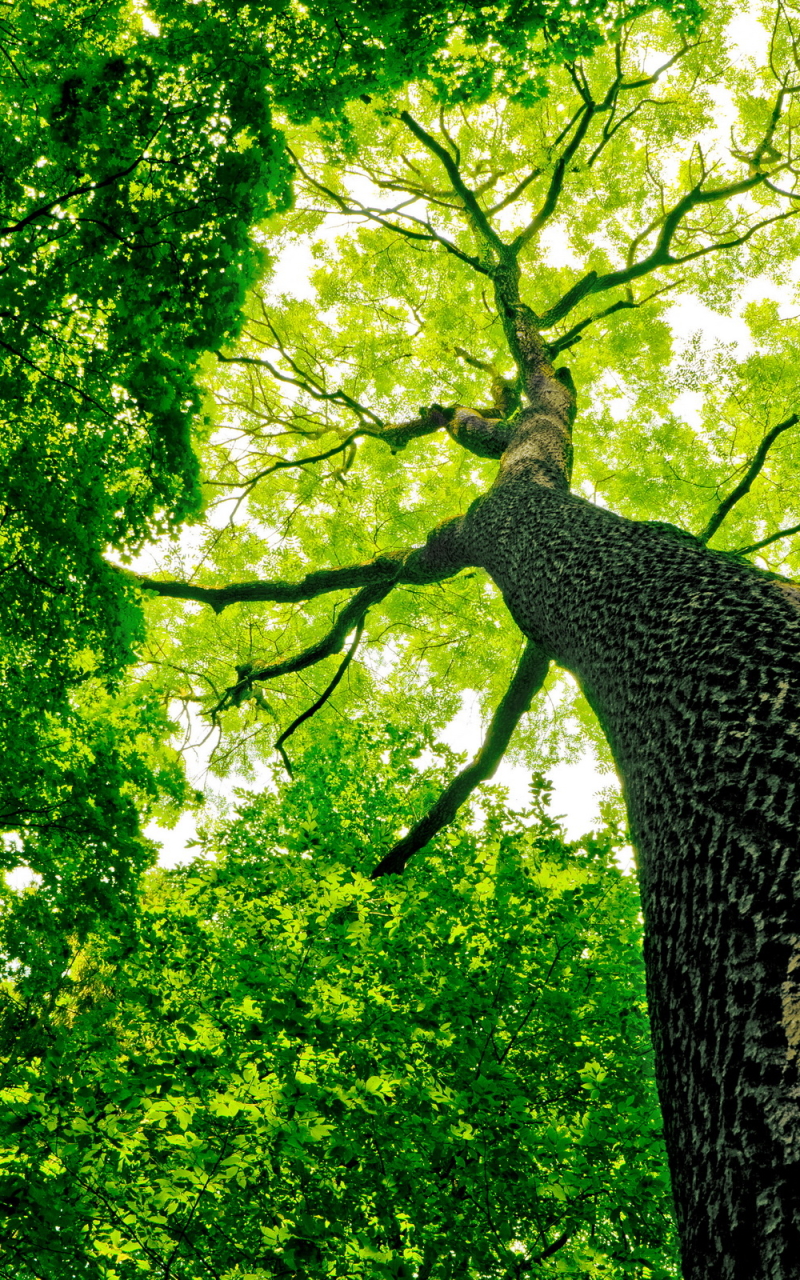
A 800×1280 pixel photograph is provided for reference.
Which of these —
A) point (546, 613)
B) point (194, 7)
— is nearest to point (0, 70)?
point (194, 7)

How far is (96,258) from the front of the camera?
11.7 ft

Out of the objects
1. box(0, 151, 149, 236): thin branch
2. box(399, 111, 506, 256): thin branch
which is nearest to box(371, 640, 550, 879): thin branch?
box(0, 151, 149, 236): thin branch

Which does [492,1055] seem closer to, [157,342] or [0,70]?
[157,342]

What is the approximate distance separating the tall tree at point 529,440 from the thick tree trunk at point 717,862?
0.08ft

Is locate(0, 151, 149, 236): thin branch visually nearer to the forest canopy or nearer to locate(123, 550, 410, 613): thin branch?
the forest canopy

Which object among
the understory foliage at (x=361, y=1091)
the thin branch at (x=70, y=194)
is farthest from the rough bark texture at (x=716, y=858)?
the thin branch at (x=70, y=194)

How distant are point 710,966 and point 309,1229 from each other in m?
3.25

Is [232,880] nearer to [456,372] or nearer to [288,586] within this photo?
[288,586]

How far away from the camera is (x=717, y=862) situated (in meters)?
1.62

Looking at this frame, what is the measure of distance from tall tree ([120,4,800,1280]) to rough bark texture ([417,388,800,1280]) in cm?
2

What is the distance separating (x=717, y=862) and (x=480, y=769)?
5073 mm

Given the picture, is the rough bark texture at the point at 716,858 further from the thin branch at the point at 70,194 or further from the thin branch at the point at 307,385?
the thin branch at the point at 307,385

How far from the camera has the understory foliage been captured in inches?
140

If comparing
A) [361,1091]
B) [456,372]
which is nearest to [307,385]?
[456,372]
